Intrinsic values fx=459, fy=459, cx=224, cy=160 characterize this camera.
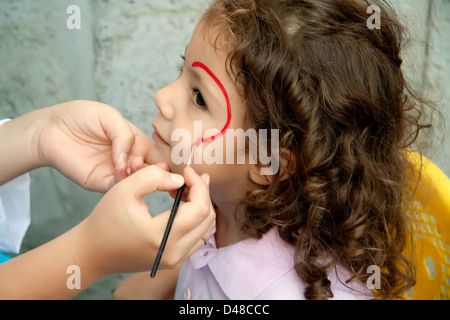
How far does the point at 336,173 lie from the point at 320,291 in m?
0.22

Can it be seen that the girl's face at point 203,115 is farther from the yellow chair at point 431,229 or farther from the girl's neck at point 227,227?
the yellow chair at point 431,229

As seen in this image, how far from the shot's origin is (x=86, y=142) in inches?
38.7

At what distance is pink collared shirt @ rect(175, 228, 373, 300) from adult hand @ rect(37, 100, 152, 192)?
10.6 inches

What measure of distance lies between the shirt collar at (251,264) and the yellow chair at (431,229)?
29 cm

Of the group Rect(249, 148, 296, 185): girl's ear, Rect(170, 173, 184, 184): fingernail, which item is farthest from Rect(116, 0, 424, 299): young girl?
Rect(170, 173, 184, 184): fingernail

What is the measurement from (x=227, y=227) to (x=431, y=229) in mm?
422

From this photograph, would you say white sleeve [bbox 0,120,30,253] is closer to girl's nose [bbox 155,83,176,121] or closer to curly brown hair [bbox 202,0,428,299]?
girl's nose [bbox 155,83,176,121]

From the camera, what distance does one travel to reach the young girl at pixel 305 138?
804mm

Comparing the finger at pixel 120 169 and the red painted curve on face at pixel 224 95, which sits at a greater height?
the red painted curve on face at pixel 224 95

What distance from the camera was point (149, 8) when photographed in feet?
4.15

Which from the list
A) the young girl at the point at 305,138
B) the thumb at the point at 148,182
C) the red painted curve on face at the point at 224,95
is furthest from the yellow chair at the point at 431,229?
the thumb at the point at 148,182

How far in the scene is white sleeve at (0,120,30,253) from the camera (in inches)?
40.3
